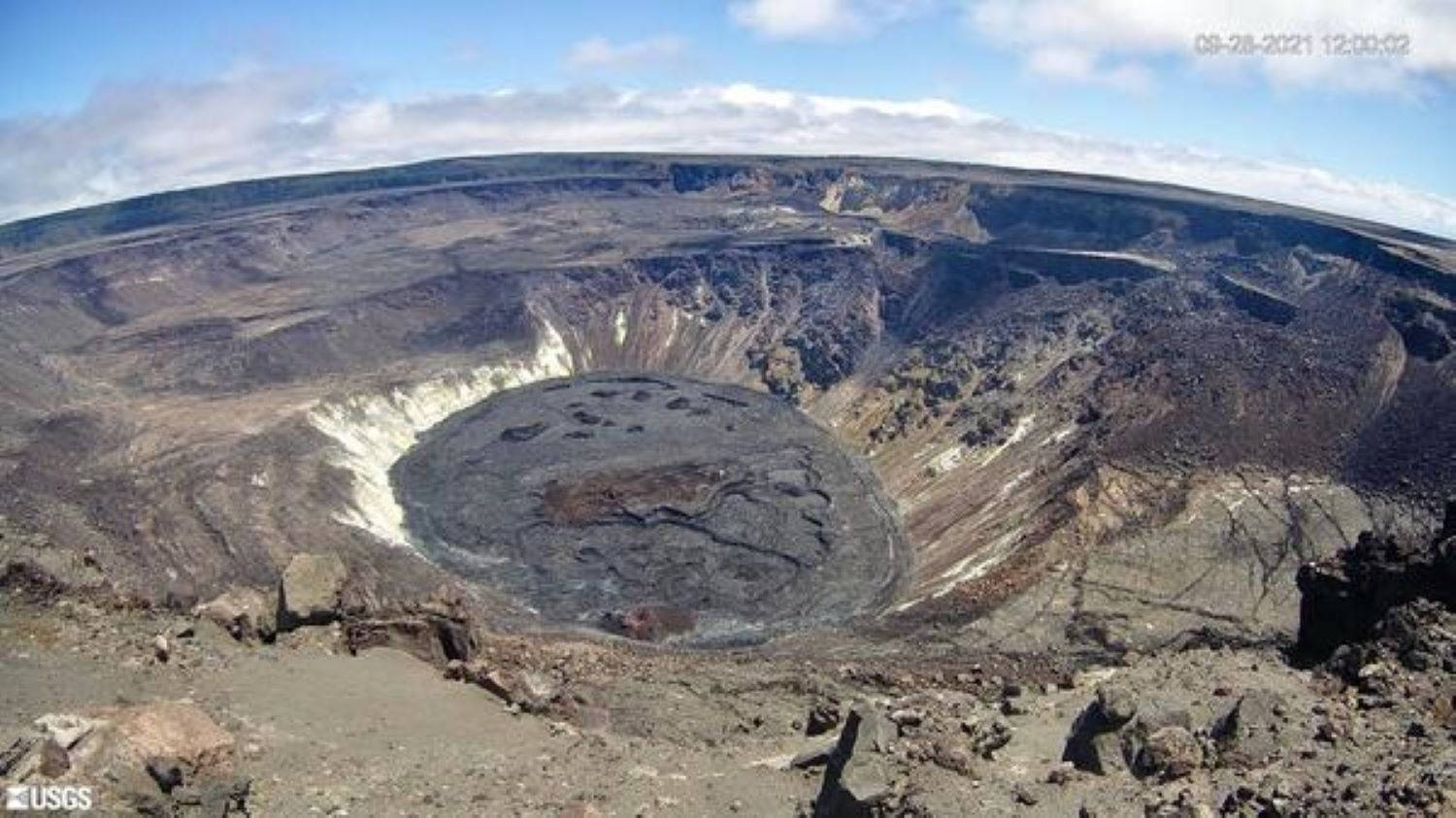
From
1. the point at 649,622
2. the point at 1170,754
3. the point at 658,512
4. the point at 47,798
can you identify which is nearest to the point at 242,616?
the point at 47,798

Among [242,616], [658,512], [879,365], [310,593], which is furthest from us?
[879,365]

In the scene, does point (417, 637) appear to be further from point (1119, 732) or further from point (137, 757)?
point (1119, 732)

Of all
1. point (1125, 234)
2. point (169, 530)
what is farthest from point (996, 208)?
point (169, 530)

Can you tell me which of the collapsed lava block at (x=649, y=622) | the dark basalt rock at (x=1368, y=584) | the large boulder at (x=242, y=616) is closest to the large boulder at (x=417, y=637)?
the large boulder at (x=242, y=616)

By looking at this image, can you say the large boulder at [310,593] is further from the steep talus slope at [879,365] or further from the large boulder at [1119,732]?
the large boulder at [1119,732]

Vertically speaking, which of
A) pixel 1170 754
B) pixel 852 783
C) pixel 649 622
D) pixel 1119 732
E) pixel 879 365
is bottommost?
pixel 649 622

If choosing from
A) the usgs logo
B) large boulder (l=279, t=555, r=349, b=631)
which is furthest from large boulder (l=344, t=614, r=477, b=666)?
the usgs logo
